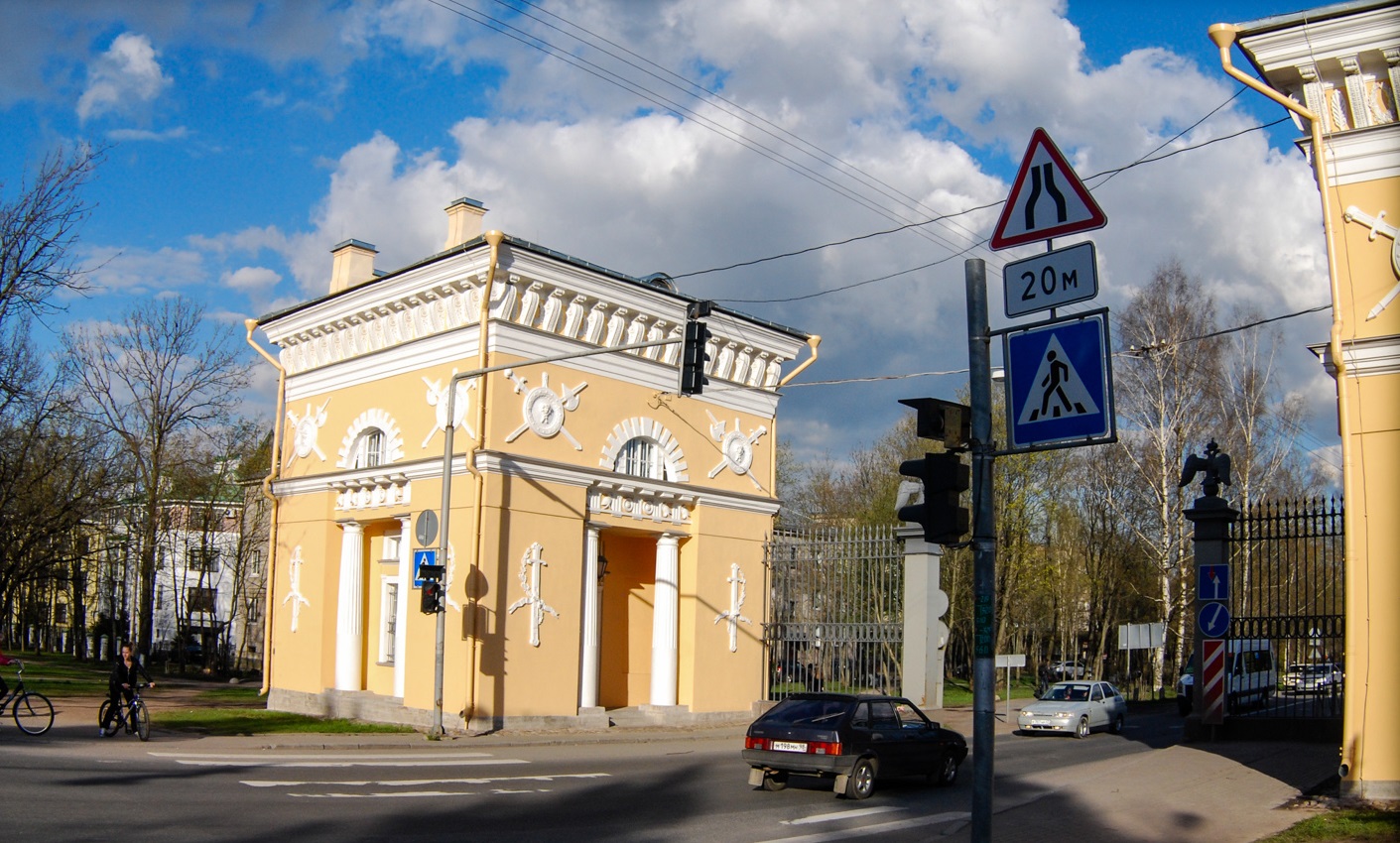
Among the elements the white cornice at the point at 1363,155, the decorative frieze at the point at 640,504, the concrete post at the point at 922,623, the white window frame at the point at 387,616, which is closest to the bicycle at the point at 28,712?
the white window frame at the point at 387,616

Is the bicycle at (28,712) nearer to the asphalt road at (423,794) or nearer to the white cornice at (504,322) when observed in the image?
the asphalt road at (423,794)

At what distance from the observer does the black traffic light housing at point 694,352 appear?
16672mm

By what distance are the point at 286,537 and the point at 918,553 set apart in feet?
47.6

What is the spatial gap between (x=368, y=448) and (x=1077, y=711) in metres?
17.3

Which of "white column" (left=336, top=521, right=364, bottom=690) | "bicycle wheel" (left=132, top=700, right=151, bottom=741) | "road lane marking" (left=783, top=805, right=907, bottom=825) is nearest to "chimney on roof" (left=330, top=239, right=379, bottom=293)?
"white column" (left=336, top=521, right=364, bottom=690)

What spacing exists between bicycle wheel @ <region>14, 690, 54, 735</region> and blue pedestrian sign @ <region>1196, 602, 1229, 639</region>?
18.5 m

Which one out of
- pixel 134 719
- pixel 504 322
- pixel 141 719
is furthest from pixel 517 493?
pixel 134 719

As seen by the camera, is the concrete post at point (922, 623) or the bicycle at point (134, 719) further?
the concrete post at point (922, 623)

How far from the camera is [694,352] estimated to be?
1681 centimetres

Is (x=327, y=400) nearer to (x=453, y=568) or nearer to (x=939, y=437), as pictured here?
(x=453, y=568)

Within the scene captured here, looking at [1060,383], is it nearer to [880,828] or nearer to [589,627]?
[880,828]

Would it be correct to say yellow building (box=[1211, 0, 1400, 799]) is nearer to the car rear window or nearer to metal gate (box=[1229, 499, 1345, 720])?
metal gate (box=[1229, 499, 1345, 720])

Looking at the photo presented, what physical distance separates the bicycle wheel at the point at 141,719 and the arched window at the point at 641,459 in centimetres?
987

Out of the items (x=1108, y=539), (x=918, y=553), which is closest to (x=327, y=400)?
(x=918, y=553)
